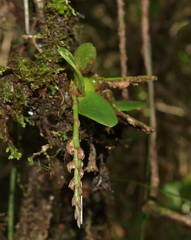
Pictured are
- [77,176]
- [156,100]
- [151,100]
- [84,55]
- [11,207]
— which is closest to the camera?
[77,176]

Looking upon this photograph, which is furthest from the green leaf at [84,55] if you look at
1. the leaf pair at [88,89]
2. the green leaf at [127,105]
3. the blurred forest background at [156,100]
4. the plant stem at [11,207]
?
the blurred forest background at [156,100]

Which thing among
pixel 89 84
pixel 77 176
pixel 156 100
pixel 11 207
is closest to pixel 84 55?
pixel 89 84

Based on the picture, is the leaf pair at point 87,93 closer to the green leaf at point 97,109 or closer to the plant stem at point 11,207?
the green leaf at point 97,109

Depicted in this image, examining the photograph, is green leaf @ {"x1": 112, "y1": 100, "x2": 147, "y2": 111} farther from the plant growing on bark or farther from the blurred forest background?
the blurred forest background

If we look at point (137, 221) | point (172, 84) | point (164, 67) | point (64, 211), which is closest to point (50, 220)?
point (64, 211)

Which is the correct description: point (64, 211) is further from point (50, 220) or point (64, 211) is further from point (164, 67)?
point (164, 67)

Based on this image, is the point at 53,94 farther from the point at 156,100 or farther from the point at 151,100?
the point at 156,100
